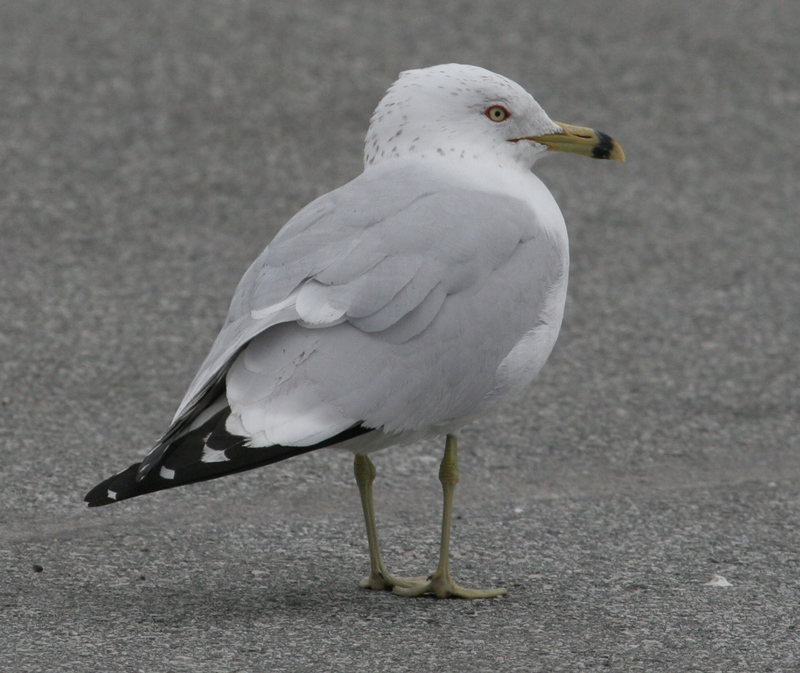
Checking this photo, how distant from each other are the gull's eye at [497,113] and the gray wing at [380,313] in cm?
34

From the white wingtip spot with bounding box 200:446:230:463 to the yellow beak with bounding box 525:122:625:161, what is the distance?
5.16ft

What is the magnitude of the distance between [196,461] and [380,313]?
656 mm

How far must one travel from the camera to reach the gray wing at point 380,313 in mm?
3432

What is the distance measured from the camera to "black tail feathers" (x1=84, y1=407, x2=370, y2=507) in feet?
10.6

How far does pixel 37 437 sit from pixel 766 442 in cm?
297

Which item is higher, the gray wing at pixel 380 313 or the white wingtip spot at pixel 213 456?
the gray wing at pixel 380 313

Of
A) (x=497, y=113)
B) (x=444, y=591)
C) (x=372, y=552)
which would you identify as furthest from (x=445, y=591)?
(x=497, y=113)

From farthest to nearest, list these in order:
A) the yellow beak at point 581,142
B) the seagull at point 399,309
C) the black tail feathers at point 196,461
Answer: the yellow beak at point 581,142 → the seagull at point 399,309 → the black tail feathers at point 196,461

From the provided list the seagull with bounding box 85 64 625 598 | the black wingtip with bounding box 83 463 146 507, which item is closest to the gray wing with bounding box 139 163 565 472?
the seagull with bounding box 85 64 625 598

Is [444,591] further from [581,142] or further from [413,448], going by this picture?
[581,142]

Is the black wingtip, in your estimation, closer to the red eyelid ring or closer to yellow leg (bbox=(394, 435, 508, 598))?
yellow leg (bbox=(394, 435, 508, 598))

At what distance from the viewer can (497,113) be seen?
411 cm

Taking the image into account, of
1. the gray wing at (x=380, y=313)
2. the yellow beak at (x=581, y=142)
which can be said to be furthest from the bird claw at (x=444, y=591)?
the yellow beak at (x=581, y=142)

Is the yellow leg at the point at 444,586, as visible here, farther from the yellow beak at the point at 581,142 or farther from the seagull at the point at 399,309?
the yellow beak at the point at 581,142
